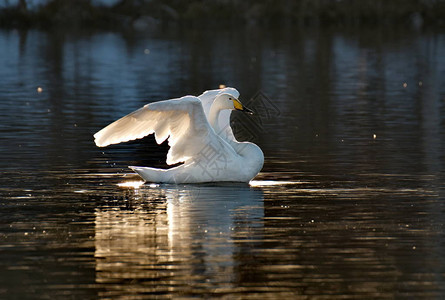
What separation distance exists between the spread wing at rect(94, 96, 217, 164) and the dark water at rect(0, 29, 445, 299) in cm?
55

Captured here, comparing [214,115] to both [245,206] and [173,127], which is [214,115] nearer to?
[173,127]

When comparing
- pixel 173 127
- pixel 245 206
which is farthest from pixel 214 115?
pixel 245 206

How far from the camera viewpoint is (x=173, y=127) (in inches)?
551

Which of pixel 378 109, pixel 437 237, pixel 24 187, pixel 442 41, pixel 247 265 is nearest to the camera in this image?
pixel 247 265

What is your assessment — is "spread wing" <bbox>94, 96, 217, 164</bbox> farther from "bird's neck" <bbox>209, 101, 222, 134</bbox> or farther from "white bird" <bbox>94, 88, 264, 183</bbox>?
"bird's neck" <bbox>209, 101, 222, 134</bbox>

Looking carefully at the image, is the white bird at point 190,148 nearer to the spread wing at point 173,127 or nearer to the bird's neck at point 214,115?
the spread wing at point 173,127

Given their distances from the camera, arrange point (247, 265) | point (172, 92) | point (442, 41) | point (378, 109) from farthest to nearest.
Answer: point (442, 41) < point (172, 92) < point (378, 109) < point (247, 265)

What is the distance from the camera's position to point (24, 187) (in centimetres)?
1344

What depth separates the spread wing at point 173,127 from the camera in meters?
13.4

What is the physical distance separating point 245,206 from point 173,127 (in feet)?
6.83

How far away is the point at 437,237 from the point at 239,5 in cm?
6679

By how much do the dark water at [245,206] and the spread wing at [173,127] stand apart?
0.55 m

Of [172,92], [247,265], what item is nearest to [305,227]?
[247,265]

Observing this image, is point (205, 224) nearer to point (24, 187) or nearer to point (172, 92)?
point (24, 187)
